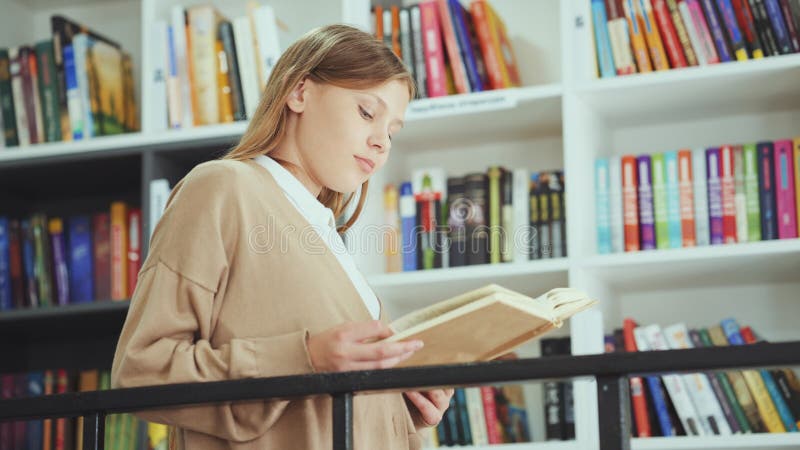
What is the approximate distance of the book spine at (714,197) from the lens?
2.35 meters

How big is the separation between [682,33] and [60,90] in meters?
1.59

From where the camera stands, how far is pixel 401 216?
2.60 m

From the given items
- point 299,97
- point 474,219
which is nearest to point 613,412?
point 299,97

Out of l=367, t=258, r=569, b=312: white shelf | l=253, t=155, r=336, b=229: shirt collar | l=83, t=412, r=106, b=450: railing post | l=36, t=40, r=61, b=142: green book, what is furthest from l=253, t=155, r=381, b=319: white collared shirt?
l=36, t=40, r=61, b=142: green book

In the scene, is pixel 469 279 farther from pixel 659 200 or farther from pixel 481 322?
pixel 481 322

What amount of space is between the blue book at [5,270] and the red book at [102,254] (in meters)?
0.23

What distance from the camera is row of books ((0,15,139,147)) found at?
2762 mm

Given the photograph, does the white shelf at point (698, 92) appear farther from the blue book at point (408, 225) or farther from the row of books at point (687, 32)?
the blue book at point (408, 225)

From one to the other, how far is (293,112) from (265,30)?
4.15 feet

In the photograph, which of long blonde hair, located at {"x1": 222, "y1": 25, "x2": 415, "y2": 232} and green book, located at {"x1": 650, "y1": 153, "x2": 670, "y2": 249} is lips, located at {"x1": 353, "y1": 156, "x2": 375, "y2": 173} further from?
green book, located at {"x1": 650, "y1": 153, "x2": 670, "y2": 249}

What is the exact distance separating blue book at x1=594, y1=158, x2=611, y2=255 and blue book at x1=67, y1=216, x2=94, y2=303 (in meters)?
1.32

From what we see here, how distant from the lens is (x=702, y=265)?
7.69ft

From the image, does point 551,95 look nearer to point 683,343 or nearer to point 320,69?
point 683,343

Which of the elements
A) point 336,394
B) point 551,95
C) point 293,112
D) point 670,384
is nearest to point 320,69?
point 293,112
